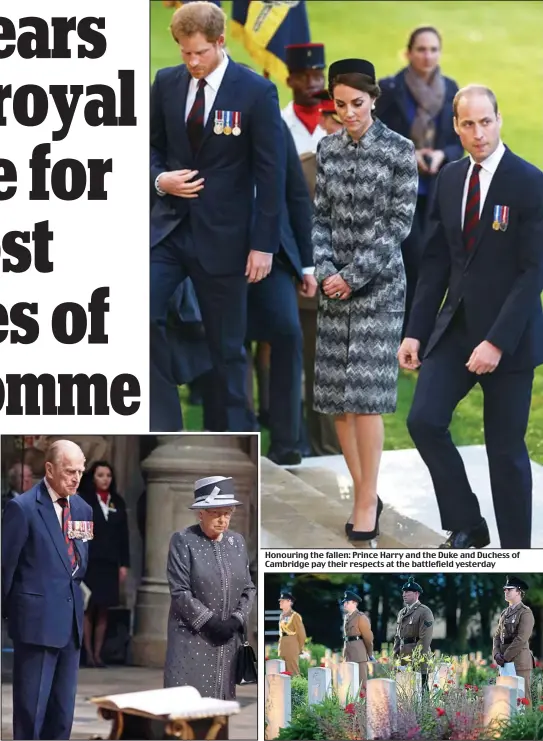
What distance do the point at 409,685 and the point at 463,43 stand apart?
3.22 metres

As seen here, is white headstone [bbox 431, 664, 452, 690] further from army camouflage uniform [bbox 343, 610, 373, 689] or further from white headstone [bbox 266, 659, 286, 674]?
white headstone [bbox 266, 659, 286, 674]

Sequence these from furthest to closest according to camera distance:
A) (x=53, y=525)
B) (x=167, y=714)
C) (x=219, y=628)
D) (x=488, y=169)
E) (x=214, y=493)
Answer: (x=488, y=169) → (x=214, y=493) → (x=53, y=525) → (x=219, y=628) → (x=167, y=714)

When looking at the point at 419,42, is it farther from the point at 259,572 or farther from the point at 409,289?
the point at 259,572

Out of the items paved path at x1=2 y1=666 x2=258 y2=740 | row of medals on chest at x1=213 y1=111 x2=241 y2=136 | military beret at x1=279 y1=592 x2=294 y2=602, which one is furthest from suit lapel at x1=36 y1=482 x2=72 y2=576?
row of medals on chest at x1=213 y1=111 x2=241 y2=136

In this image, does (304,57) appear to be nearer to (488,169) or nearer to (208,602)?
(488,169)

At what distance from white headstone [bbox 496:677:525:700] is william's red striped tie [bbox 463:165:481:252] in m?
2.16

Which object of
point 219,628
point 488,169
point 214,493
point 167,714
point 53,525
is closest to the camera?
point 167,714

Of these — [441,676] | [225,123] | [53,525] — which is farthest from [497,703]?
[225,123]

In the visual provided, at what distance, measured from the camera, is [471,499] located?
7.42 m

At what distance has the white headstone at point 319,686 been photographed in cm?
737

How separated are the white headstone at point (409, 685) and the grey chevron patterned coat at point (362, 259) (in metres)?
1.32

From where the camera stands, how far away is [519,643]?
739 centimetres

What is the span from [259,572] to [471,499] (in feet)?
3.70

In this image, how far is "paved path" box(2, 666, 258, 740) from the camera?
717cm
